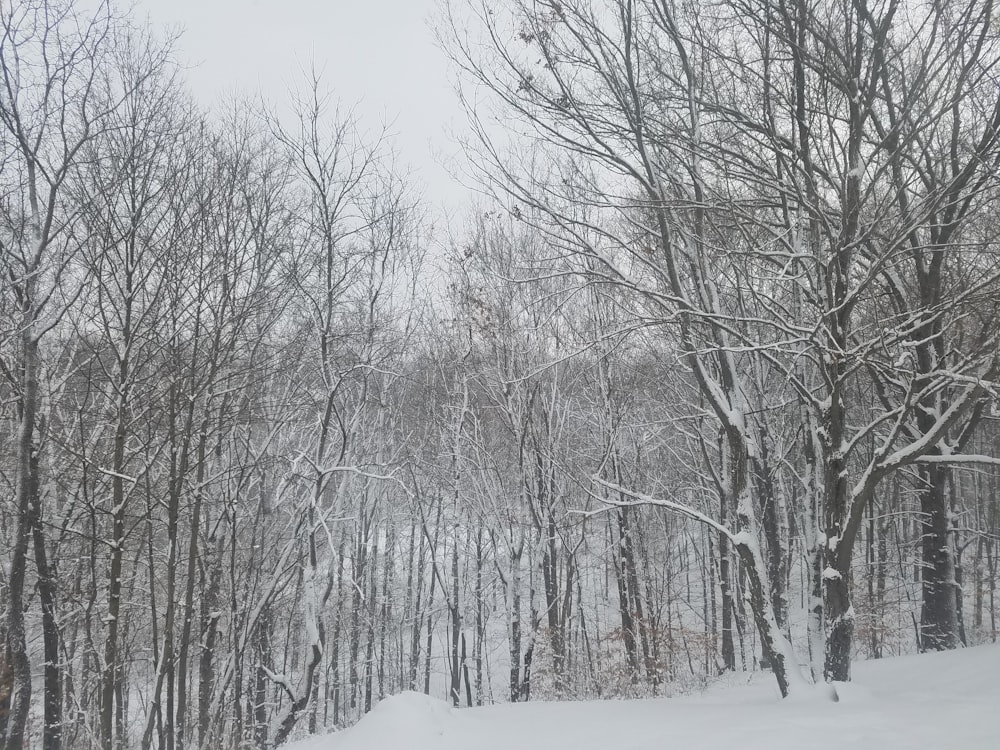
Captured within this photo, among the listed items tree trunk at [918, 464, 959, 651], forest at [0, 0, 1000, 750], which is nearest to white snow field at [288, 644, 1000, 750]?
forest at [0, 0, 1000, 750]

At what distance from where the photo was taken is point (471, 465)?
38.6ft

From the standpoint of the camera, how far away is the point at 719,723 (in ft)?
12.5

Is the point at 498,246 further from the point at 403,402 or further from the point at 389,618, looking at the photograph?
the point at 389,618

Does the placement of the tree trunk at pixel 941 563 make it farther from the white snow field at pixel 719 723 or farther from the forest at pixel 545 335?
the white snow field at pixel 719 723

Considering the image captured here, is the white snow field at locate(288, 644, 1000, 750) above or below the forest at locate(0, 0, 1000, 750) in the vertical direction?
below

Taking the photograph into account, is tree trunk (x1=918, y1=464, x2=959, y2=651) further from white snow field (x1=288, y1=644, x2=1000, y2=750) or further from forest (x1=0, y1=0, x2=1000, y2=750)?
white snow field (x1=288, y1=644, x2=1000, y2=750)

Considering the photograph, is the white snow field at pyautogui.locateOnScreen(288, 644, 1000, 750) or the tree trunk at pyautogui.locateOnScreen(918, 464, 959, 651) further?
the tree trunk at pyautogui.locateOnScreen(918, 464, 959, 651)

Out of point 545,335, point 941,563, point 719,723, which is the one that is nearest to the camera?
point 719,723

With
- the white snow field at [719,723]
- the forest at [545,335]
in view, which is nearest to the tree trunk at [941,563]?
the forest at [545,335]

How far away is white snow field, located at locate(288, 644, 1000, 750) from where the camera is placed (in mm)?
3262

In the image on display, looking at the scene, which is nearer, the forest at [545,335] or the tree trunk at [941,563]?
the forest at [545,335]

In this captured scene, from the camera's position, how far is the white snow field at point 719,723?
3.26 metres

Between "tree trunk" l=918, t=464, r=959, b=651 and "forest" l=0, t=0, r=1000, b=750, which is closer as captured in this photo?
"forest" l=0, t=0, r=1000, b=750

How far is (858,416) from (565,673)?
11287mm
